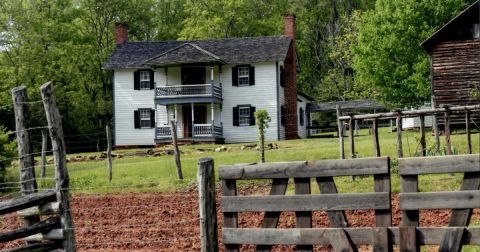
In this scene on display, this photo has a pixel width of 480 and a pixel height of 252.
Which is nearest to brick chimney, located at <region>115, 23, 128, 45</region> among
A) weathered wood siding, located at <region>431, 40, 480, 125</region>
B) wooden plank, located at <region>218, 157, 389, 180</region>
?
weathered wood siding, located at <region>431, 40, 480, 125</region>

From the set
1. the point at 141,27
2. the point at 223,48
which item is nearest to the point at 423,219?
the point at 223,48

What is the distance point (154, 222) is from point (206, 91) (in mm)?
30648

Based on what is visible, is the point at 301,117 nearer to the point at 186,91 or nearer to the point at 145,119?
the point at 186,91

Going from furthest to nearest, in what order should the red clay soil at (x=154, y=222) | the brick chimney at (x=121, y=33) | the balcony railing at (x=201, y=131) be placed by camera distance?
the brick chimney at (x=121, y=33), the balcony railing at (x=201, y=131), the red clay soil at (x=154, y=222)

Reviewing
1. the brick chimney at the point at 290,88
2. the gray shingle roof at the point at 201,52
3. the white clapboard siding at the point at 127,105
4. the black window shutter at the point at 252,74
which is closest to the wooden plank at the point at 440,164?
the gray shingle roof at the point at 201,52

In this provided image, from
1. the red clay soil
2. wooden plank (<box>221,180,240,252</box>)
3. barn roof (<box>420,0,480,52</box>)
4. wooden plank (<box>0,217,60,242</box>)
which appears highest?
barn roof (<box>420,0,480,52</box>)

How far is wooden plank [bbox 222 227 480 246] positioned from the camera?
22.2 feet

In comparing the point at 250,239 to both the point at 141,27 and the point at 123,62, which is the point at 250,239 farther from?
the point at 141,27

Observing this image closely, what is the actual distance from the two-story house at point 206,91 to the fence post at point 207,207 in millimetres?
36121

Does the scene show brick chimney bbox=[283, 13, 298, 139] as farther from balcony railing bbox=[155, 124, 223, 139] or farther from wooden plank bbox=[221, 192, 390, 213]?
wooden plank bbox=[221, 192, 390, 213]

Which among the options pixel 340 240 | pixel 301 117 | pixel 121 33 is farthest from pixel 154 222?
pixel 121 33

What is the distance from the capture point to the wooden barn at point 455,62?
34.4 m

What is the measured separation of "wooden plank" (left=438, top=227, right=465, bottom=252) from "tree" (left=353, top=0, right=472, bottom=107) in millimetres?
35773

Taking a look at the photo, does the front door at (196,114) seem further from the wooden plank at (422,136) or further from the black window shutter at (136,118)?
the wooden plank at (422,136)
